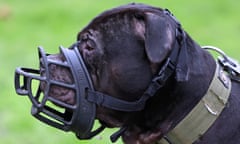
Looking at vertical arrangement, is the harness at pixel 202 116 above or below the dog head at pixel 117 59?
below

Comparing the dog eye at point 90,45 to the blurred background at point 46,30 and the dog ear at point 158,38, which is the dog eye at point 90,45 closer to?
the dog ear at point 158,38

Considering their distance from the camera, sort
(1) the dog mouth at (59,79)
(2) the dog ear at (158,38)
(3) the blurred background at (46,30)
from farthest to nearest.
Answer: (3) the blurred background at (46,30)
(1) the dog mouth at (59,79)
(2) the dog ear at (158,38)

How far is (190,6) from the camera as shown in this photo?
6.46 m

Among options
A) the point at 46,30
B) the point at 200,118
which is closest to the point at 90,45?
the point at 200,118

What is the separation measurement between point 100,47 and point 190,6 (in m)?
4.03

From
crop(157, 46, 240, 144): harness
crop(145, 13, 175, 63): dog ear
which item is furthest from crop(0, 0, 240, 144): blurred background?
crop(145, 13, 175, 63): dog ear

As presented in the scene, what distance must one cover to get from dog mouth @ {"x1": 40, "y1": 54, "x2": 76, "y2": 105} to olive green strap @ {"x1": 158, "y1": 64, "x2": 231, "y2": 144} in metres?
0.37

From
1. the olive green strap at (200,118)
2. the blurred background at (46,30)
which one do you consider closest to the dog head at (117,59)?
the olive green strap at (200,118)

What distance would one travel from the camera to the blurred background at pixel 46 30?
4340mm

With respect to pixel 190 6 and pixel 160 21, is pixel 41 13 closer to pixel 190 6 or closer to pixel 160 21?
pixel 190 6

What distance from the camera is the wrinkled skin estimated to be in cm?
247

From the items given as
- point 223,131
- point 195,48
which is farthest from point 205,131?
point 195,48

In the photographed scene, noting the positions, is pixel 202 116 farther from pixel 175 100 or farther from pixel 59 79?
pixel 59 79

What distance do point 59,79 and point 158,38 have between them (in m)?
0.40
